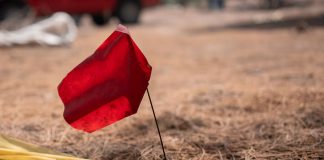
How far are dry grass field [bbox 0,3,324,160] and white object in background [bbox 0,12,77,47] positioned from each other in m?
1.05

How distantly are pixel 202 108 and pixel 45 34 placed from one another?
5.54 meters

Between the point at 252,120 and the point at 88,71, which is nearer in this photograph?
the point at 88,71

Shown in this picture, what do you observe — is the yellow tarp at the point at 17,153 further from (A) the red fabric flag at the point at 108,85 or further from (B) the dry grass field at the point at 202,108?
(B) the dry grass field at the point at 202,108

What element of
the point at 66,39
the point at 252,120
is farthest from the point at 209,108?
the point at 66,39

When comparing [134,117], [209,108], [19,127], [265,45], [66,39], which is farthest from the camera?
[66,39]

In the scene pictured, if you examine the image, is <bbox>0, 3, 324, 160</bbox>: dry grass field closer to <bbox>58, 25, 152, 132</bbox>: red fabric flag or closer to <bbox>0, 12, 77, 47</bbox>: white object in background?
<bbox>58, 25, 152, 132</bbox>: red fabric flag

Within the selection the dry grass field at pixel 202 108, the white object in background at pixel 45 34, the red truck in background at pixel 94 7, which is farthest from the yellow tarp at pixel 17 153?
the red truck in background at pixel 94 7

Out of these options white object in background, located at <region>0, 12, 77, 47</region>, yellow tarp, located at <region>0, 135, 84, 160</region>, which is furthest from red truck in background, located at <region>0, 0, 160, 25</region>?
yellow tarp, located at <region>0, 135, 84, 160</region>

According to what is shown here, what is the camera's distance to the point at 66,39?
8695 mm

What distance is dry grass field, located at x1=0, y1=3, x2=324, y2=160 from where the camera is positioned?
2506mm

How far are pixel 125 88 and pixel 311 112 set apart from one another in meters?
1.56

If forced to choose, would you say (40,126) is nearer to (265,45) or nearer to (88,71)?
(88,71)

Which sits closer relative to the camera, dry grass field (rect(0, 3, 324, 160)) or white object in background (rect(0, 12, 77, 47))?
dry grass field (rect(0, 3, 324, 160))


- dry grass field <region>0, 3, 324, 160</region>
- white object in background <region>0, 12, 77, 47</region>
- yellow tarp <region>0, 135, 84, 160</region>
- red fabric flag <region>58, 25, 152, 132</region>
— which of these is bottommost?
white object in background <region>0, 12, 77, 47</region>
